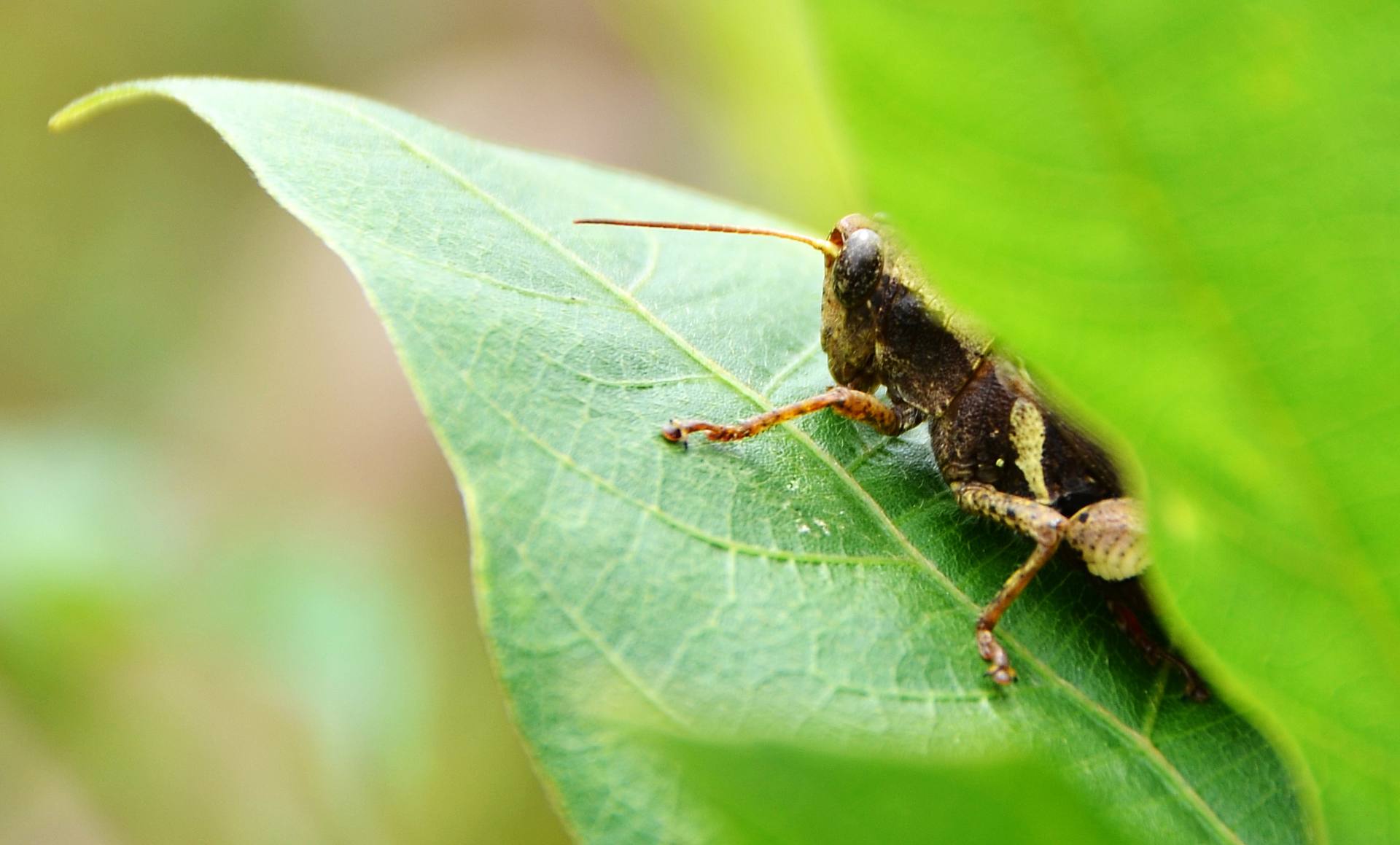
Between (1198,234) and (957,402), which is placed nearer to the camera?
(1198,234)

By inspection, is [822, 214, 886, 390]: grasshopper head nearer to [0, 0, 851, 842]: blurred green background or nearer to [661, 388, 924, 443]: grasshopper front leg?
[661, 388, 924, 443]: grasshopper front leg

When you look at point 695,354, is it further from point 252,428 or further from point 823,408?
point 252,428

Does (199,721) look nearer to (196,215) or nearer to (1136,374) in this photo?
(1136,374)

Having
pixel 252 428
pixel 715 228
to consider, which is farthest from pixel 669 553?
pixel 252 428

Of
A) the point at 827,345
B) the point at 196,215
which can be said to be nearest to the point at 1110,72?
the point at 827,345

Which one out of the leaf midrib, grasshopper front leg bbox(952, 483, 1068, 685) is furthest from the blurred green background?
grasshopper front leg bbox(952, 483, 1068, 685)

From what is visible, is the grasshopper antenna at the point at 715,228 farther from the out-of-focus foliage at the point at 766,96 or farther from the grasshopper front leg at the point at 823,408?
the out-of-focus foliage at the point at 766,96
